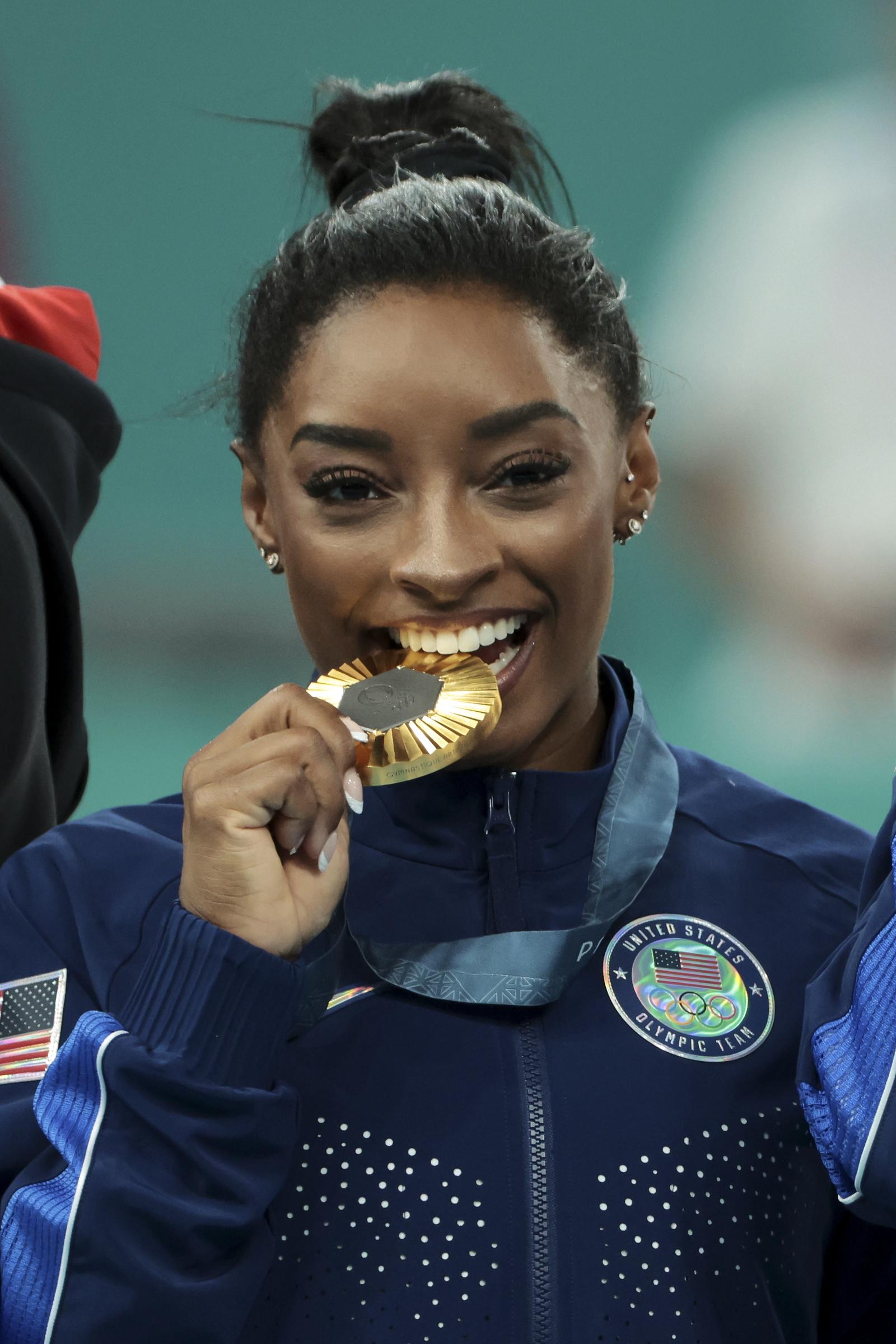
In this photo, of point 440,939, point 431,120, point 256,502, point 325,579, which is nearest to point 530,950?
point 440,939

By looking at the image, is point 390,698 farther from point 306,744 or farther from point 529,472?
point 529,472

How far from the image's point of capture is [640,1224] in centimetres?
98

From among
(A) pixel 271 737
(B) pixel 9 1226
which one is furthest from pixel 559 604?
(B) pixel 9 1226

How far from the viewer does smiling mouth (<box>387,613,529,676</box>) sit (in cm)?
110

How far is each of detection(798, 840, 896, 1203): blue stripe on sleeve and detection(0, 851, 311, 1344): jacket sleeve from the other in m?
0.29

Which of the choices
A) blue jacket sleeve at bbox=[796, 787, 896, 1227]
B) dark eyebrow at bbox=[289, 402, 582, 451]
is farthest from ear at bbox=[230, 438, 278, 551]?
blue jacket sleeve at bbox=[796, 787, 896, 1227]

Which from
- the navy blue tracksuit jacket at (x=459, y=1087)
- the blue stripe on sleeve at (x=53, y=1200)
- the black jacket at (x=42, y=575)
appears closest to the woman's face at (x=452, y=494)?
the navy blue tracksuit jacket at (x=459, y=1087)

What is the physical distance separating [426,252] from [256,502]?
22 centimetres

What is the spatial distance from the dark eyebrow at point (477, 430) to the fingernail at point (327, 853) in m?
0.26

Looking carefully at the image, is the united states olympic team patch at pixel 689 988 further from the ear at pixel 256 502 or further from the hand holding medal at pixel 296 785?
the ear at pixel 256 502

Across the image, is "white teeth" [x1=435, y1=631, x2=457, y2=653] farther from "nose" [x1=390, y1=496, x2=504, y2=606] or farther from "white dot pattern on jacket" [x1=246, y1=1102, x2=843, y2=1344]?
"white dot pattern on jacket" [x1=246, y1=1102, x2=843, y2=1344]

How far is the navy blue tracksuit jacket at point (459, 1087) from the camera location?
0.91 m

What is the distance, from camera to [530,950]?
1.05 meters

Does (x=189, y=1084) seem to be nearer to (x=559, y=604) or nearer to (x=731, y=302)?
(x=559, y=604)
